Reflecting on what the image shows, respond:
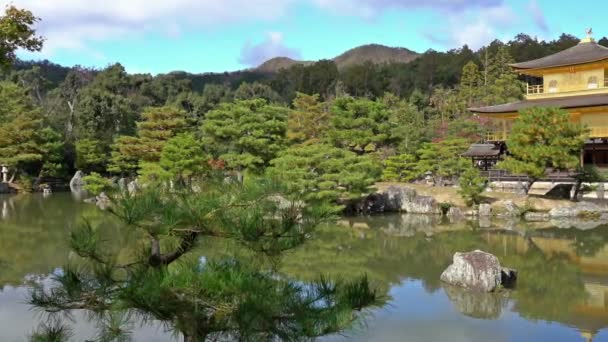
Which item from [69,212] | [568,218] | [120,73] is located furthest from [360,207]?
[120,73]

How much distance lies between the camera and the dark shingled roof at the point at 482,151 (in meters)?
19.3

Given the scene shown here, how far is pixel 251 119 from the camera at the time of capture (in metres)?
16.9

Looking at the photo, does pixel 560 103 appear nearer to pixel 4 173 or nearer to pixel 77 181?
pixel 77 181

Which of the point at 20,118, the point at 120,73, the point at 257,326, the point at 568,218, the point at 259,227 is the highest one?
the point at 120,73

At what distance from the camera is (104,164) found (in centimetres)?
2588

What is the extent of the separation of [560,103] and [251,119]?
1008 centimetres

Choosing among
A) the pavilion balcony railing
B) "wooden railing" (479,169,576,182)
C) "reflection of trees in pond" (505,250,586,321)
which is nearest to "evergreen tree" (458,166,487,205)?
A: "wooden railing" (479,169,576,182)

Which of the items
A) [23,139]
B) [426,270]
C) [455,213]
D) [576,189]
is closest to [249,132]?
[455,213]

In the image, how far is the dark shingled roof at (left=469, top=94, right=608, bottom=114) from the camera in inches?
699

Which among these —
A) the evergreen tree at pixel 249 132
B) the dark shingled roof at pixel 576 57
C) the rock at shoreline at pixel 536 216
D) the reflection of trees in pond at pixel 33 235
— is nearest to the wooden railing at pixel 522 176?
the rock at shoreline at pixel 536 216

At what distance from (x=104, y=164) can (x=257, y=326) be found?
2529 centimetres

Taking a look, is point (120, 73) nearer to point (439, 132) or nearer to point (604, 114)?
point (439, 132)

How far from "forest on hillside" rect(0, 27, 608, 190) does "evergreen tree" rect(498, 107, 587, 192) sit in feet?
11.4

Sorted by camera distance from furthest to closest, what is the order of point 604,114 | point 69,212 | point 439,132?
point 439,132, point 604,114, point 69,212
